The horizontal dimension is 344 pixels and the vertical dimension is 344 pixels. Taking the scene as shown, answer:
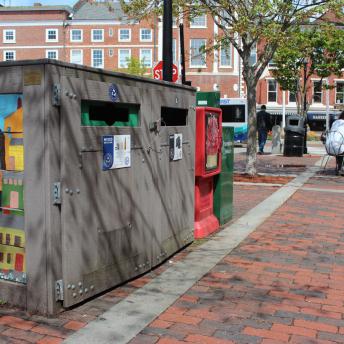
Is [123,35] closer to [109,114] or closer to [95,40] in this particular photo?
[95,40]

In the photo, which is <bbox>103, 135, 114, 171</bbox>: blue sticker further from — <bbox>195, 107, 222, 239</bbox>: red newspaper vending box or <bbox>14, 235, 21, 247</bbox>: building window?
A: <bbox>195, 107, 222, 239</bbox>: red newspaper vending box

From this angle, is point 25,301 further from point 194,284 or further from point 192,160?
point 192,160

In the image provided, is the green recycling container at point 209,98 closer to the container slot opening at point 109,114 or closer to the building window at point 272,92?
the container slot opening at point 109,114

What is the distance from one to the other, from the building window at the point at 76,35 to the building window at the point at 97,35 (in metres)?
2.12

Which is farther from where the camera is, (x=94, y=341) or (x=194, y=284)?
(x=194, y=284)

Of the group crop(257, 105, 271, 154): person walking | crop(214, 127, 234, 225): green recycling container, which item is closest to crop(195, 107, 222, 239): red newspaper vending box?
crop(214, 127, 234, 225): green recycling container

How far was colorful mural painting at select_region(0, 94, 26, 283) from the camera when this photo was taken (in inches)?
154

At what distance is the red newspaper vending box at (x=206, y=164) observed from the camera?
21.3 ft

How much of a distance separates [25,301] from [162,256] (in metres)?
1.77

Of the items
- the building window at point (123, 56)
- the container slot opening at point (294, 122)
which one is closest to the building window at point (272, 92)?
the building window at point (123, 56)

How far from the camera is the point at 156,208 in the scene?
5281 millimetres

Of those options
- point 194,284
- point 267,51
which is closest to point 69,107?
point 194,284

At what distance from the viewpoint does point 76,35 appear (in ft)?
250

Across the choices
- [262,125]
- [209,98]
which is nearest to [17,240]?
[209,98]
